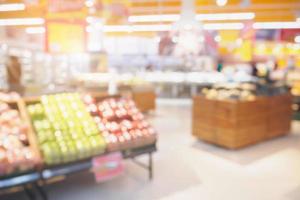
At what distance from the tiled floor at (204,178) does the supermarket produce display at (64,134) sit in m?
0.35

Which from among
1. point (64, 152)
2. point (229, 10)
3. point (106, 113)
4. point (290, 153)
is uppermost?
point (229, 10)

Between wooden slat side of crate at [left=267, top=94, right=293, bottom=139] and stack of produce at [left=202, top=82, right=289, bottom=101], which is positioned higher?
stack of produce at [left=202, top=82, right=289, bottom=101]

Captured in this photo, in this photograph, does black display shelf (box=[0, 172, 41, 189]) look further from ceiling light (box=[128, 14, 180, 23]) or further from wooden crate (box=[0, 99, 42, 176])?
ceiling light (box=[128, 14, 180, 23])

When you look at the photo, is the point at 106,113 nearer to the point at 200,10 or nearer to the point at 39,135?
the point at 39,135

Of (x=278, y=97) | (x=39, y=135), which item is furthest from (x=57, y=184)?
(x=278, y=97)

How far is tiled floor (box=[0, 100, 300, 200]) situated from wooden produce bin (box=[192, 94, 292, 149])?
19 centimetres

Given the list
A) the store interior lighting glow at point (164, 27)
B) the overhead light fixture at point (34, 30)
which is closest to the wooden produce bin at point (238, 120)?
the store interior lighting glow at point (164, 27)

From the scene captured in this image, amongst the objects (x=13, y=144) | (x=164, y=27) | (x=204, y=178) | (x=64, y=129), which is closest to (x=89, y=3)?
(x=164, y=27)

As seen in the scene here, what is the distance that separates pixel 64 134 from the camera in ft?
10.6

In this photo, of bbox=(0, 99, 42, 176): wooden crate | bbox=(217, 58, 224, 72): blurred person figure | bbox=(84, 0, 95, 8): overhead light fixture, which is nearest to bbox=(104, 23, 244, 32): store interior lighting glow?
bbox=(217, 58, 224, 72): blurred person figure

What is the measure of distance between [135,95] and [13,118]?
5.32m

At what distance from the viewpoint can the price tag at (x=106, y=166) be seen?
3.17 meters

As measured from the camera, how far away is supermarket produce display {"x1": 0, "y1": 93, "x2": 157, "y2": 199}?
276 centimetres

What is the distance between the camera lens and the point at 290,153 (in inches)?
199
